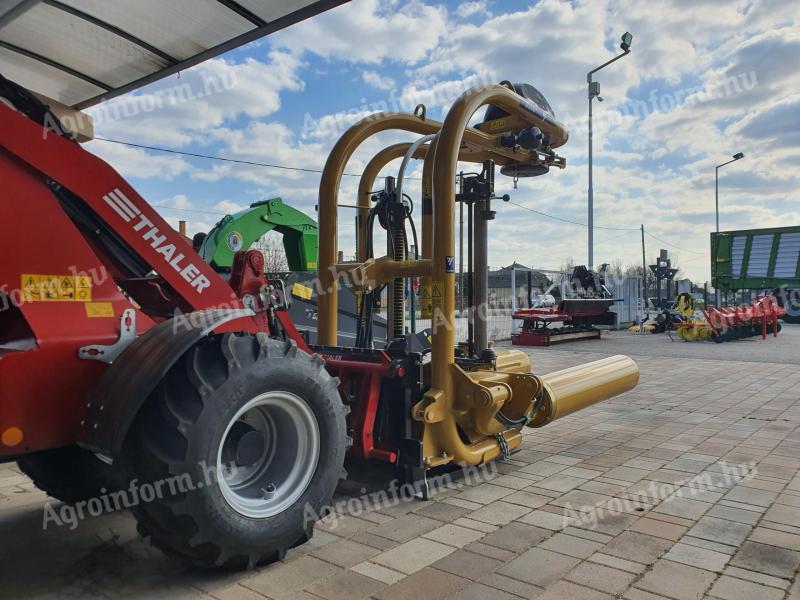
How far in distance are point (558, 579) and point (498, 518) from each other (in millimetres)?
804

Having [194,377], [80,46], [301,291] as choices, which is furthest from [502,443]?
[301,291]

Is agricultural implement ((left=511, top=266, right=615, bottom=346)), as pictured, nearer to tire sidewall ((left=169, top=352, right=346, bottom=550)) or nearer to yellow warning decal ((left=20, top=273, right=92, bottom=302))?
tire sidewall ((left=169, top=352, right=346, bottom=550))

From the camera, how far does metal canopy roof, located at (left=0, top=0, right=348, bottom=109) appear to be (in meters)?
4.00

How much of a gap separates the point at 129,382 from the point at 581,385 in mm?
3615

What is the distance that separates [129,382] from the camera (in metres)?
2.57

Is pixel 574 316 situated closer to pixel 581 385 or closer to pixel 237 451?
pixel 581 385

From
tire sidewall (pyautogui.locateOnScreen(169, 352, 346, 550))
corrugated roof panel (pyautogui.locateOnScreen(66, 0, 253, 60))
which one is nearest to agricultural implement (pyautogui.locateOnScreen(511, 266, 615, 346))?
corrugated roof panel (pyautogui.locateOnScreen(66, 0, 253, 60))

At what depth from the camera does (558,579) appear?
2.92 metres

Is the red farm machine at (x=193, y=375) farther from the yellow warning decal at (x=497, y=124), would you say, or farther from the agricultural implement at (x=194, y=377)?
the yellow warning decal at (x=497, y=124)

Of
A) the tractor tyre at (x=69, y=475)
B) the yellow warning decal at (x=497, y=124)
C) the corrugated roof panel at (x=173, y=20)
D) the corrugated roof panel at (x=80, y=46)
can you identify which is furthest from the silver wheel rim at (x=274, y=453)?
the yellow warning decal at (x=497, y=124)

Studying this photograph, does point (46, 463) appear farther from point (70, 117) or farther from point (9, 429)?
point (70, 117)

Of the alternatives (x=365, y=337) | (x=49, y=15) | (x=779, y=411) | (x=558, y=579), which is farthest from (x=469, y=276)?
(x=779, y=411)

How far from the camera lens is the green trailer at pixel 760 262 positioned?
21.9 m

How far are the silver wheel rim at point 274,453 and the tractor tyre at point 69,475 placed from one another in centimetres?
87
